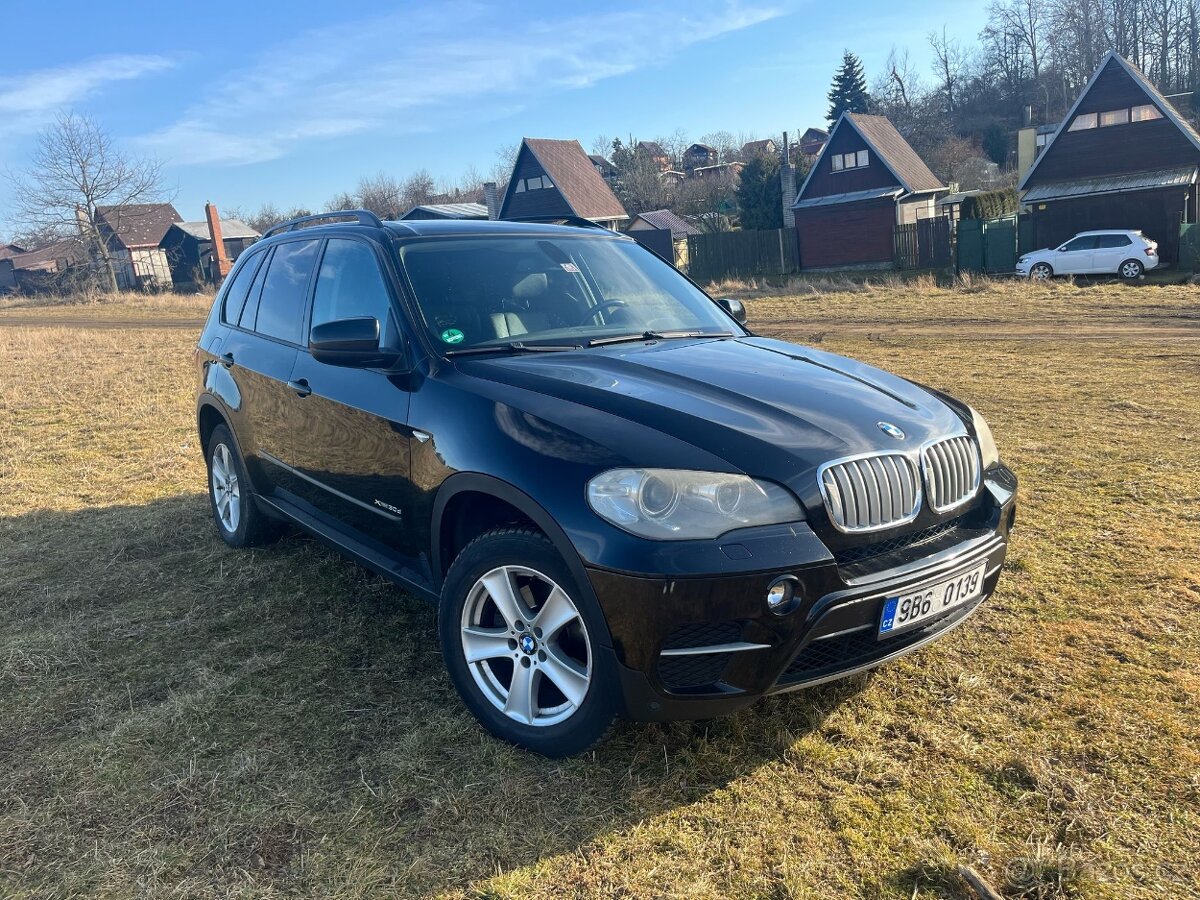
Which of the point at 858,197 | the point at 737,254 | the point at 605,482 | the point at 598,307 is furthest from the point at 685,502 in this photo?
the point at 858,197

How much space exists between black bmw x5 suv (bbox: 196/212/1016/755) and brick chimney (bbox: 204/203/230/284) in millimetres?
52100

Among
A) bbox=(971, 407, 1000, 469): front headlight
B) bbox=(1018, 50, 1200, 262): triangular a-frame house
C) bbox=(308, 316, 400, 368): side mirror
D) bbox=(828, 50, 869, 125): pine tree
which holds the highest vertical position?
bbox=(828, 50, 869, 125): pine tree

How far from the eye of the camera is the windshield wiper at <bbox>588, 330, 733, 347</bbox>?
3.74 metres

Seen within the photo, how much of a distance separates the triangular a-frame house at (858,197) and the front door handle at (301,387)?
3468 cm

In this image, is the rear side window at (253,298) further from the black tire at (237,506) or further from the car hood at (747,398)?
the car hood at (747,398)

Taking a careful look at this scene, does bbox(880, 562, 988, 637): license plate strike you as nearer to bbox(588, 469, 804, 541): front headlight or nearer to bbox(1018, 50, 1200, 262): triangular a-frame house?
bbox(588, 469, 804, 541): front headlight

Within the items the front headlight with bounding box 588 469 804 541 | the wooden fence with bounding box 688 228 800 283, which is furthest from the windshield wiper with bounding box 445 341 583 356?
the wooden fence with bounding box 688 228 800 283

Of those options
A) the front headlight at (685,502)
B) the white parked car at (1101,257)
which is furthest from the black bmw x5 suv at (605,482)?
the white parked car at (1101,257)

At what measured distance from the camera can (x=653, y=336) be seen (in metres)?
3.91

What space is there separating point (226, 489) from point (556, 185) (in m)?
41.0

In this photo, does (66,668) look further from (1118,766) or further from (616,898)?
(1118,766)

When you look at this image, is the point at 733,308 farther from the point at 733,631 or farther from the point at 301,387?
the point at 733,631

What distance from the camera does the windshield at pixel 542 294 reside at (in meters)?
3.65

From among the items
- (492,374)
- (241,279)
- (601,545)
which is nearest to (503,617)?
(601,545)
